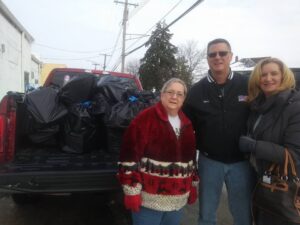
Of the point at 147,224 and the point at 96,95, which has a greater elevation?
the point at 96,95

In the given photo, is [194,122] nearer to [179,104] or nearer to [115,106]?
[179,104]

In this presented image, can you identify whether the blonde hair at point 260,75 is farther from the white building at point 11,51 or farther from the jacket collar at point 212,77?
the white building at point 11,51

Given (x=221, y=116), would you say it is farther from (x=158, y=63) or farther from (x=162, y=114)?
(x=158, y=63)

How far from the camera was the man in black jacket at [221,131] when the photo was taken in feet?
9.73

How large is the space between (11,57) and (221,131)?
21.9 metres

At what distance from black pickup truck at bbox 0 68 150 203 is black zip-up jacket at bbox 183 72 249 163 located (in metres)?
0.93

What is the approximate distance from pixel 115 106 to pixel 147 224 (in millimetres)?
1428

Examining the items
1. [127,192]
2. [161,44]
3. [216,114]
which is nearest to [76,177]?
[127,192]

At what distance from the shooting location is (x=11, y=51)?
2255 centimetres

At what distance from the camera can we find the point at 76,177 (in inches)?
127

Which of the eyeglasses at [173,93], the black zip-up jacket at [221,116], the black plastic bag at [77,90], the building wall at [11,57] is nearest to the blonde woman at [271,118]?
the black zip-up jacket at [221,116]

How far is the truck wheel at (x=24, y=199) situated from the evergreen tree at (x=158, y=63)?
1077 inches

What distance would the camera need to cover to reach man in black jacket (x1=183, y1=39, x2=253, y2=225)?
9.73 ft

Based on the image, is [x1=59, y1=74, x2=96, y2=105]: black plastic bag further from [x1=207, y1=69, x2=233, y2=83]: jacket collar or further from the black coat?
the black coat
